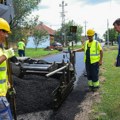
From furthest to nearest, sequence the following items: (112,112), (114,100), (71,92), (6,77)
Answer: (71,92) → (114,100) → (112,112) → (6,77)

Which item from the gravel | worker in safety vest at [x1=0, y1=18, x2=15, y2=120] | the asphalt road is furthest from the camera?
the asphalt road

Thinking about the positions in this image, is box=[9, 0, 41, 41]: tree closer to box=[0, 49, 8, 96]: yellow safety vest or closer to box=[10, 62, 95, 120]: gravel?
box=[10, 62, 95, 120]: gravel

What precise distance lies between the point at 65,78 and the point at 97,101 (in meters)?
0.99

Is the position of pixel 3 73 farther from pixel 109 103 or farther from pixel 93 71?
pixel 93 71

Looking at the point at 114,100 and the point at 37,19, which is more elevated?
the point at 37,19

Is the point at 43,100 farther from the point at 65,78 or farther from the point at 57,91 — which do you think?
the point at 65,78

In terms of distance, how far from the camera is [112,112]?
7621 millimetres

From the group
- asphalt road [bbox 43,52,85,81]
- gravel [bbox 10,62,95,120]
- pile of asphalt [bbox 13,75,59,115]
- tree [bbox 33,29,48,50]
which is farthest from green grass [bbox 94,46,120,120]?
tree [bbox 33,29,48,50]

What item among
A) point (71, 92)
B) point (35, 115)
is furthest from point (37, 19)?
point (35, 115)

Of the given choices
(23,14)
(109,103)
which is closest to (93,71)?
(109,103)

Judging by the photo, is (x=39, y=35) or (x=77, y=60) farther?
(x=39, y=35)

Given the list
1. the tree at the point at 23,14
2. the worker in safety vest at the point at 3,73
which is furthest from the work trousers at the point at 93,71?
the tree at the point at 23,14

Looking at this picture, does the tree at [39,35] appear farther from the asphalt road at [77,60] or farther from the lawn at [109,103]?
the lawn at [109,103]

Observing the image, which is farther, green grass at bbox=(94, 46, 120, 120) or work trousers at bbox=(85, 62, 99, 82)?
work trousers at bbox=(85, 62, 99, 82)
